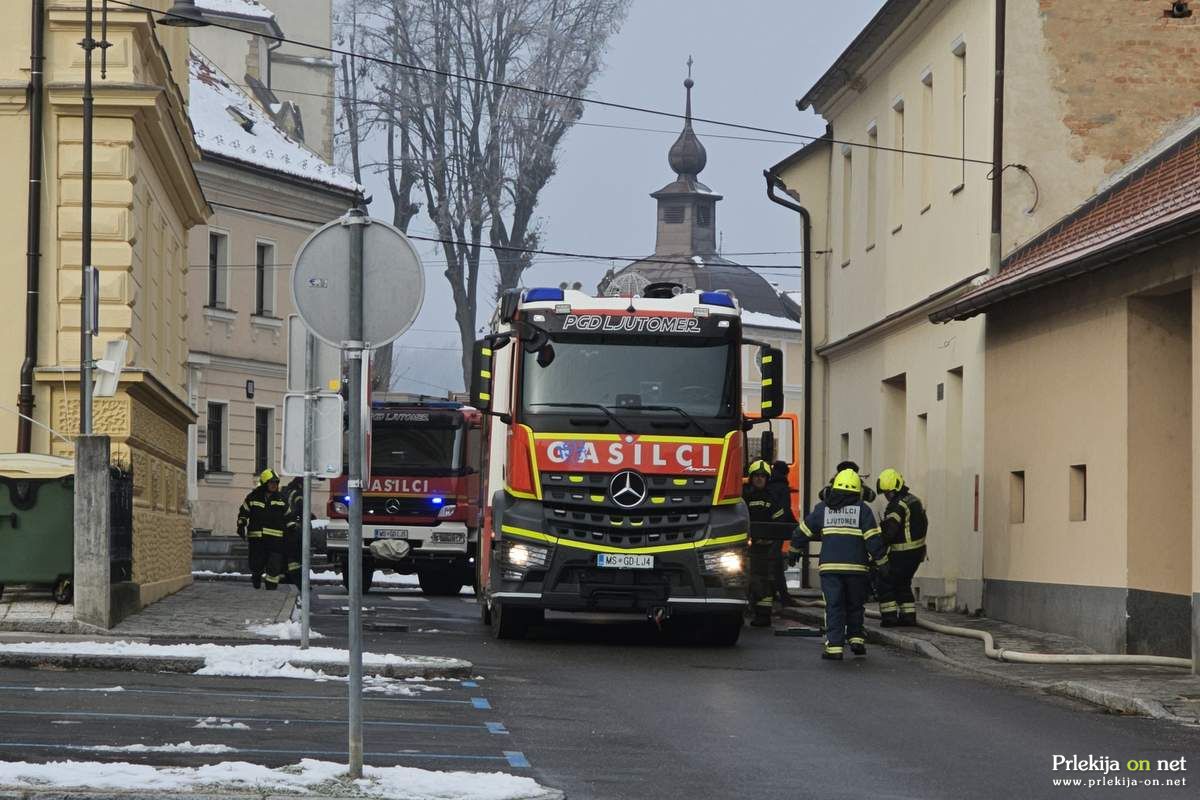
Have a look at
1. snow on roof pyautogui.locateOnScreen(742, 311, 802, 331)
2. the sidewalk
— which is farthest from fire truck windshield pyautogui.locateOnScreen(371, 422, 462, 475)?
snow on roof pyautogui.locateOnScreen(742, 311, 802, 331)

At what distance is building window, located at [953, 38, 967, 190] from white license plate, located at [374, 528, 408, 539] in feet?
33.1

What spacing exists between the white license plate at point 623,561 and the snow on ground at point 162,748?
8.32 m

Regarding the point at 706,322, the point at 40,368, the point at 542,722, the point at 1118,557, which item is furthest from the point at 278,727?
the point at 40,368

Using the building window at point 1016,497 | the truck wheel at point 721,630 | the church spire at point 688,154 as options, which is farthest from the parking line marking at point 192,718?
the church spire at point 688,154

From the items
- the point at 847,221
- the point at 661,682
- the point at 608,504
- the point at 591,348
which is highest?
the point at 847,221

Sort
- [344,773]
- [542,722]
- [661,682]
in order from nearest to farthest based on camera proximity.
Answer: [344,773]
[542,722]
[661,682]

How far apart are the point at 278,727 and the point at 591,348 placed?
801 cm

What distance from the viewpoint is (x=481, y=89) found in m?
49.3

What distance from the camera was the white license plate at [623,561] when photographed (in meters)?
18.8

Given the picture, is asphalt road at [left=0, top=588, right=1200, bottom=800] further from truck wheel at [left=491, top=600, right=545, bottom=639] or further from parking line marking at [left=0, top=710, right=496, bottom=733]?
truck wheel at [left=491, top=600, right=545, bottom=639]

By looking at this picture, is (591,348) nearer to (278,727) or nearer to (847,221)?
(278,727)

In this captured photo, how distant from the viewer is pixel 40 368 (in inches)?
880

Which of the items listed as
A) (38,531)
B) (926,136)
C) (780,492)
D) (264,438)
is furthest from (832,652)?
(264,438)

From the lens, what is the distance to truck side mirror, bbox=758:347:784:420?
19469 mm
